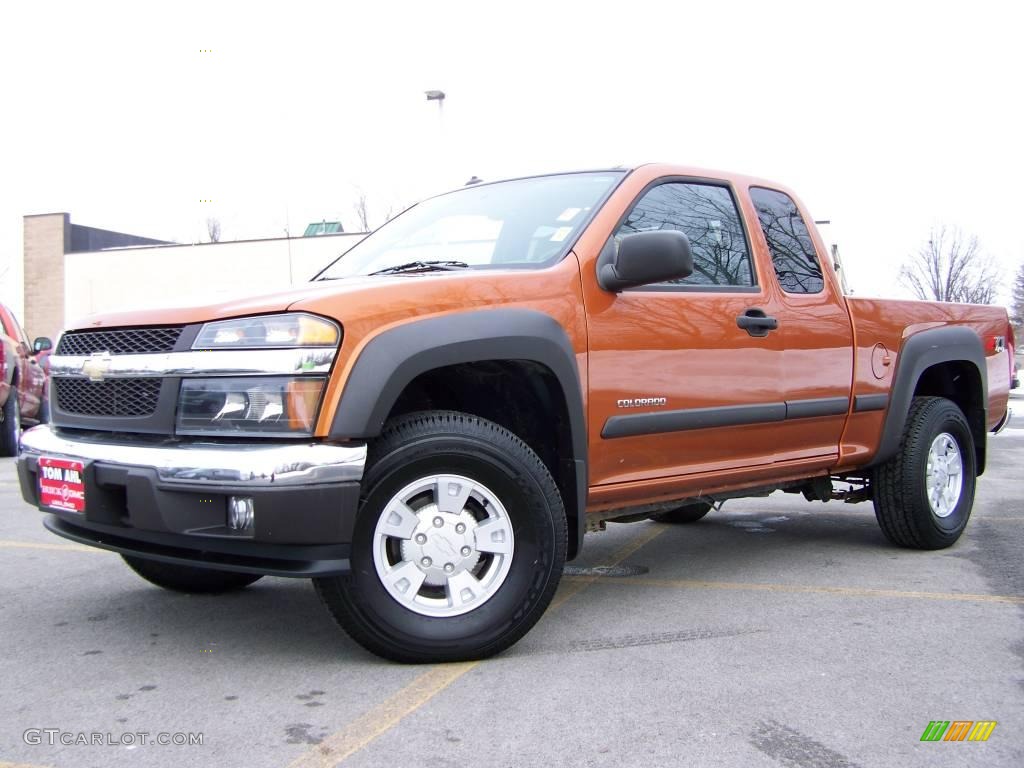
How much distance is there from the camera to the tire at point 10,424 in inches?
416

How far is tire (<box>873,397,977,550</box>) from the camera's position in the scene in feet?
17.9

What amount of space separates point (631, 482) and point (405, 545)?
112cm

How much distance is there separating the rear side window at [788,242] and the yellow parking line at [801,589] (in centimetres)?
142

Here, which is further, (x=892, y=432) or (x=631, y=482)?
(x=892, y=432)

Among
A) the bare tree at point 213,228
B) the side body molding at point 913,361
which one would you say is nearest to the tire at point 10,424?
the side body molding at point 913,361

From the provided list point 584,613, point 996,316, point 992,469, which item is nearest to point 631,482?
point 584,613

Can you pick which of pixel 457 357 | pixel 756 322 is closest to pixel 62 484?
pixel 457 357

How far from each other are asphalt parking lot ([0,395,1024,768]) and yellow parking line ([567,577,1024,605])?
20 millimetres

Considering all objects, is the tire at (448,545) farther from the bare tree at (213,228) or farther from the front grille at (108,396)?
the bare tree at (213,228)

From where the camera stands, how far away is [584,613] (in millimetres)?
4227

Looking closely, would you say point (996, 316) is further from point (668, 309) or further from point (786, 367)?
point (668, 309)

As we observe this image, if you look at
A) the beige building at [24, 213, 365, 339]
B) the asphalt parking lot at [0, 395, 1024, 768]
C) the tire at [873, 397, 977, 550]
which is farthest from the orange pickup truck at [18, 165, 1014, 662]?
the beige building at [24, 213, 365, 339]

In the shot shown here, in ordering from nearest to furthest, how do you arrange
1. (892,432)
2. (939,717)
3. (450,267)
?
(939,717)
(450,267)
(892,432)

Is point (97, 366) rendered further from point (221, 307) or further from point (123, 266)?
point (123, 266)
